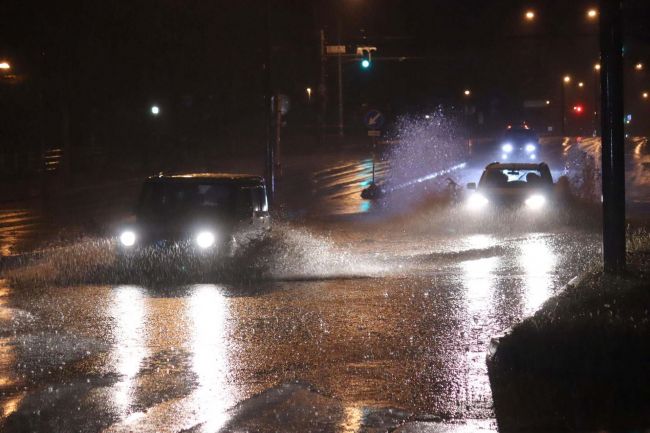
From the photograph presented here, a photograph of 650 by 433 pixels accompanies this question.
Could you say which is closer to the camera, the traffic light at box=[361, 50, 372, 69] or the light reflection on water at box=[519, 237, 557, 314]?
the light reflection on water at box=[519, 237, 557, 314]

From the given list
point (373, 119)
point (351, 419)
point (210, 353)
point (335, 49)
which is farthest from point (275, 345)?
point (335, 49)

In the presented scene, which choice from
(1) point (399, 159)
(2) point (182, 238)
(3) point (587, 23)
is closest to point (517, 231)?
(2) point (182, 238)

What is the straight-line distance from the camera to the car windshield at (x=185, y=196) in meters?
15.9

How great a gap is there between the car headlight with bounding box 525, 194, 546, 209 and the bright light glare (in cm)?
1072

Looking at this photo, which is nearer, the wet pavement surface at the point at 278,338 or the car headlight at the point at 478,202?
the wet pavement surface at the point at 278,338

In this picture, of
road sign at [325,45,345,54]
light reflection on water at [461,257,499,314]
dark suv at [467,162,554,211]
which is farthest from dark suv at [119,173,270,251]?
road sign at [325,45,345,54]

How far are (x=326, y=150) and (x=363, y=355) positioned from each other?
53786 millimetres

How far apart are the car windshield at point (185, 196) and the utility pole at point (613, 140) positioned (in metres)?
6.24

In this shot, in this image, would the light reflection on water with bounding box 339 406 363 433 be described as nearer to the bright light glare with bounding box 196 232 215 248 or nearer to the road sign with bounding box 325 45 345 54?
the bright light glare with bounding box 196 232 215 248

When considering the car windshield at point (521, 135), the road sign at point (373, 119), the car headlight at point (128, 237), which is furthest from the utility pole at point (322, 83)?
the car headlight at point (128, 237)

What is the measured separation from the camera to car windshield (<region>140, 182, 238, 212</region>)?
15.9 m

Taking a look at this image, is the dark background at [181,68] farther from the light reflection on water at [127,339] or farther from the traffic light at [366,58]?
the light reflection on water at [127,339]

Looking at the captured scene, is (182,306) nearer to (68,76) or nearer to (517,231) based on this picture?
(517,231)

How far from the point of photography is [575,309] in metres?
9.61
